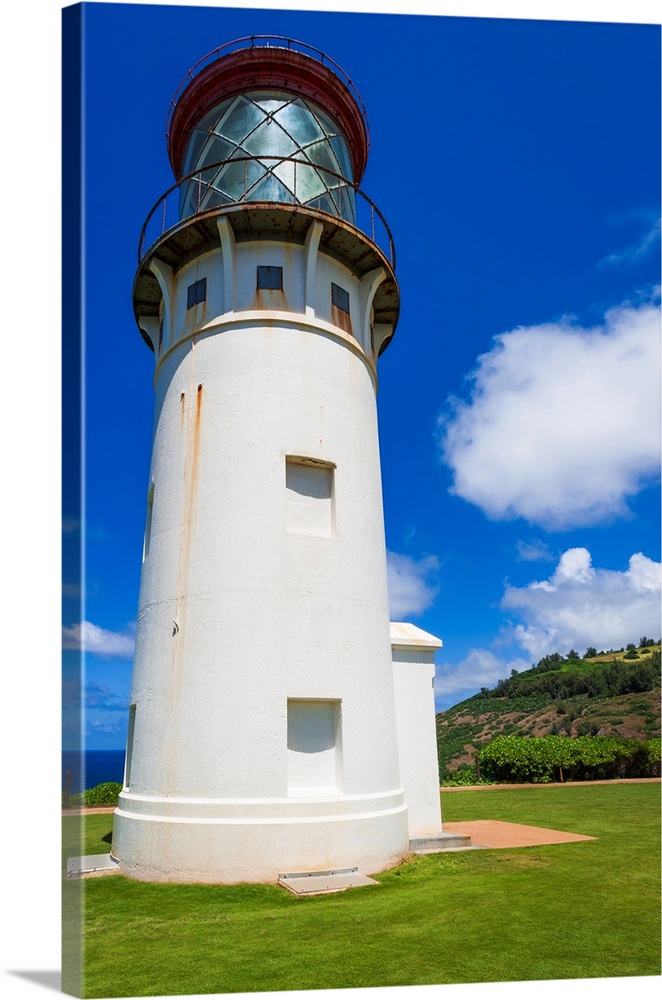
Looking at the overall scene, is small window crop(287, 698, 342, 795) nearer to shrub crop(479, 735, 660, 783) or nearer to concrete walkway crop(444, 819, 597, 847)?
concrete walkway crop(444, 819, 597, 847)

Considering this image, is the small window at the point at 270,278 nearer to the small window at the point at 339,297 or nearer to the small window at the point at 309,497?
the small window at the point at 339,297

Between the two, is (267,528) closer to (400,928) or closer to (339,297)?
(339,297)

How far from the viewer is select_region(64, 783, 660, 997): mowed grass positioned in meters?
4.72

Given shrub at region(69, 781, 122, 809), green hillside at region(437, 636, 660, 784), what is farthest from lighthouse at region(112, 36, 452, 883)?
green hillside at region(437, 636, 660, 784)

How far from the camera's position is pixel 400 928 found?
577 cm

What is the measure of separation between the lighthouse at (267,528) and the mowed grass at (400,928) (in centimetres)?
83

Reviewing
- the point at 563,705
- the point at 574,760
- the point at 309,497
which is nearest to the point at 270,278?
the point at 309,497

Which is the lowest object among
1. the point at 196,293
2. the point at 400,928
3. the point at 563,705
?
the point at 563,705

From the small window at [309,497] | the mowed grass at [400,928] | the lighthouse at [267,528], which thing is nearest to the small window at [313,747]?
the lighthouse at [267,528]

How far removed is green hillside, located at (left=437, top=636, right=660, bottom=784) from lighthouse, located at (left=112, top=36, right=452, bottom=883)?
14.5 meters

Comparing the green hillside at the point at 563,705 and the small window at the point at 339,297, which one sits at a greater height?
the small window at the point at 339,297

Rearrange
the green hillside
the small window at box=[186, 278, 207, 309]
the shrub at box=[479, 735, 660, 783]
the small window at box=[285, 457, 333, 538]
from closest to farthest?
the small window at box=[285, 457, 333, 538], the small window at box=[186, 278, 207, 309], the shrub at box=[479, 735, 660, 783], the green hillside

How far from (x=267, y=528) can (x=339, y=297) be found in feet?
13.1

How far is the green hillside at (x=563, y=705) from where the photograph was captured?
95.9 ft
